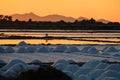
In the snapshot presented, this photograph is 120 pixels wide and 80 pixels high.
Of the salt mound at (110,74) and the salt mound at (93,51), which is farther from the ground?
the salt mound at (110,74)

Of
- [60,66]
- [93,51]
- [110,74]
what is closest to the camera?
[110,74]

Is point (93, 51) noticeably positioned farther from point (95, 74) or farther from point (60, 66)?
point (95, 74)

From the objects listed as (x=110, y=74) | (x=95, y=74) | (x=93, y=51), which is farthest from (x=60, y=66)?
Answer: (x=93, y=51)

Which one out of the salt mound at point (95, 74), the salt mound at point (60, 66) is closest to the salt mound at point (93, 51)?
the salt mound at point (60, 66)

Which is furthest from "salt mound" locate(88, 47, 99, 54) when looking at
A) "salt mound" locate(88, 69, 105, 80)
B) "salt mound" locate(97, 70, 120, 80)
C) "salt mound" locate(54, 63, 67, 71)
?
"salt mound" locate(97, 70, 120, 80)

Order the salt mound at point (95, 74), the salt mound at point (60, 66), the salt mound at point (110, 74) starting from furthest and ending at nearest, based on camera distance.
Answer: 1. the salt mound at point (60, 66)
2. the salt mound at point (95, 74)
3. the salt mound at point (110, 74)

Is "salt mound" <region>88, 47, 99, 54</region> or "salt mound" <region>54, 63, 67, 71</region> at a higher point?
"salt mound" <region>54, 63, 67, 71</region>

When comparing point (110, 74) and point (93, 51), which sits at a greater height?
point (110, 74)

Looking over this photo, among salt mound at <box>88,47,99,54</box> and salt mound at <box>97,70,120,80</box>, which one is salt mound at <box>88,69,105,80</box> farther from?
salt mound at <box>88,47,99,54</box>

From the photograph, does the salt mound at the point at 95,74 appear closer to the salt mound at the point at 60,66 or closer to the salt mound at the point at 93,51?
the salt mound at the point at 60,66

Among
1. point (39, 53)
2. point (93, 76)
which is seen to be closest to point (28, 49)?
point (39, 53)

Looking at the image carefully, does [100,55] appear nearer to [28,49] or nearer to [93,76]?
[28,49]

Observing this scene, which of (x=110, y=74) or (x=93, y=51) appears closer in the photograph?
(x=110, y=74)

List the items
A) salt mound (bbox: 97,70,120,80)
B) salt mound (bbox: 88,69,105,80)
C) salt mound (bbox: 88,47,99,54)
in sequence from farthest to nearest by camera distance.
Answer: salt mound (bbox: 88,47,99,54), salt mound (bbox: 88,69,105,80), salt mound (bbox: 97,70,120,80)
